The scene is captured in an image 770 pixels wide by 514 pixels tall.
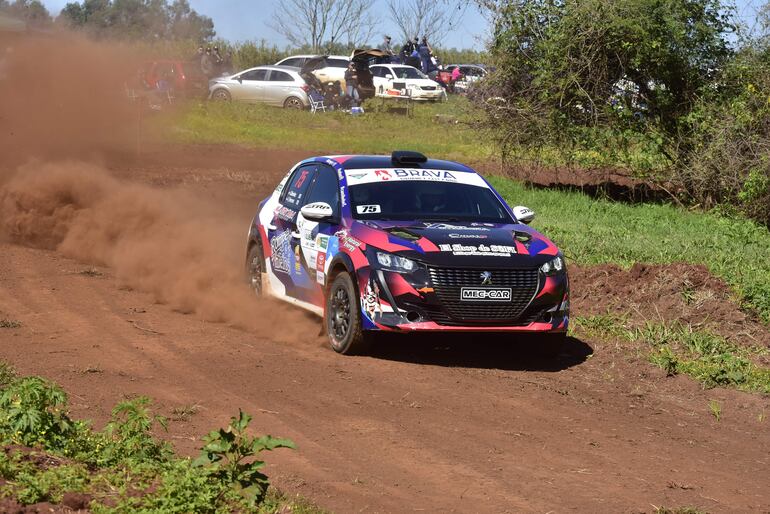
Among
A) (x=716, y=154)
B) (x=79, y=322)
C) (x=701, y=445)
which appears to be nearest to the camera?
(x=701, y=445)

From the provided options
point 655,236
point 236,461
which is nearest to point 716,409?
point 236,461

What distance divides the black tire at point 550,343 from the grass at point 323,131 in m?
15.7

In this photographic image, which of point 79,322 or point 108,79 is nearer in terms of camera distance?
point 79,322

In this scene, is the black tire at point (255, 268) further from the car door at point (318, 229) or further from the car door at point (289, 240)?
the car door at point (318, 229)

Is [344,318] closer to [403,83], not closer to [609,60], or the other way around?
[609,60]

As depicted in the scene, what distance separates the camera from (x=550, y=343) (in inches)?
403

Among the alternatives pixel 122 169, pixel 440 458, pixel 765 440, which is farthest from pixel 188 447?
pixel 122 169

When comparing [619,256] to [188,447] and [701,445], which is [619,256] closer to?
[701,445]

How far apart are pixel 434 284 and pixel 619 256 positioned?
5215 millimetres

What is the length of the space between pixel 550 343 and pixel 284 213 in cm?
305

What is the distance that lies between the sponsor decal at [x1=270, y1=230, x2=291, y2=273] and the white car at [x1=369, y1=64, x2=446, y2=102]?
33320 mm

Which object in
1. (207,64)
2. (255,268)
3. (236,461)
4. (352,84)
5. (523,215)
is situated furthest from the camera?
(207,64)

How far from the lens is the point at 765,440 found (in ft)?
26.9

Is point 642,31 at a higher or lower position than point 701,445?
higher
